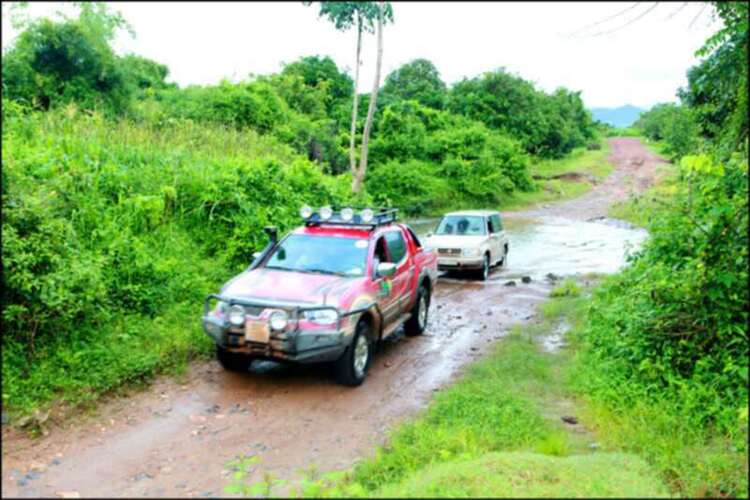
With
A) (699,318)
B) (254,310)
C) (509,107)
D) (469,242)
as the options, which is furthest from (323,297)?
(509,107)

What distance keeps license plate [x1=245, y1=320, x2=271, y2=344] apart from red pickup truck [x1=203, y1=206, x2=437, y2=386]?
0.04 feet

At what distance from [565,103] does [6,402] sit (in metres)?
60.4

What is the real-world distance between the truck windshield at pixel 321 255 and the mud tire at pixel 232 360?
1308 mm

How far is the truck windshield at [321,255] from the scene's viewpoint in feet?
27.6

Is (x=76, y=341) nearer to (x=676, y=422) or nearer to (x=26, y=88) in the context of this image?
(x=676, y=422)

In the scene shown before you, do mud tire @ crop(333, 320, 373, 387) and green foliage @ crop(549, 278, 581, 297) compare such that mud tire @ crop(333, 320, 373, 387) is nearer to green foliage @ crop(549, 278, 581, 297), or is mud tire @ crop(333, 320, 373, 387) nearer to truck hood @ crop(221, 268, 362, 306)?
truck hood @ crop(221, 268, 362, 306)

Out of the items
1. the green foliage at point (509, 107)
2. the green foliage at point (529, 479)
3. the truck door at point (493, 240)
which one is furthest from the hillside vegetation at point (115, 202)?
the green foliage at point (509, 107)

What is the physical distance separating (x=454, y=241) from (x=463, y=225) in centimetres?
81

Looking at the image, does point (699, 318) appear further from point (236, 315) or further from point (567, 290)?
point (567, 290)

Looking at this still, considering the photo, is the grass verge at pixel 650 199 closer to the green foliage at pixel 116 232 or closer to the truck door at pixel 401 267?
the truck door at pixel 401 267

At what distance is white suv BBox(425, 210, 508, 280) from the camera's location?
15.4 metres

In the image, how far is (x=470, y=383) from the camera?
25.5 ft

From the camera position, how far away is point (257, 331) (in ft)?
23.5

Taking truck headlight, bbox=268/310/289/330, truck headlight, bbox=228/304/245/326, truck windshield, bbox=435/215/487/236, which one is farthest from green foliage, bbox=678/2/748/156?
truck windshield, bbox=435/215/487/236
